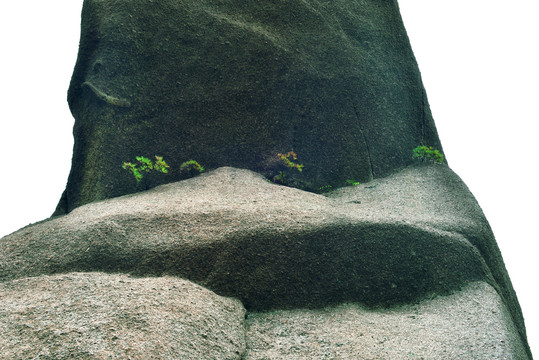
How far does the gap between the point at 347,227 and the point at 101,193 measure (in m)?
2.51

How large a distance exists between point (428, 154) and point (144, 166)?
9.86 ft

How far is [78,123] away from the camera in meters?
5.51

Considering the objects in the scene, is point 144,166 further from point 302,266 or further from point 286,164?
point 302,266

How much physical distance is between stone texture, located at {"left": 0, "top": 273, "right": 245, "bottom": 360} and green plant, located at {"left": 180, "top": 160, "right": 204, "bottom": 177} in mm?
1958

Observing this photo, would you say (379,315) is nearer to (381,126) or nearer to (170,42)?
(381,126)

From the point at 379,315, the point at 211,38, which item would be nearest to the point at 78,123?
the point at 211,38

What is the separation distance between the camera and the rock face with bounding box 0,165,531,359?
3293 millimetres

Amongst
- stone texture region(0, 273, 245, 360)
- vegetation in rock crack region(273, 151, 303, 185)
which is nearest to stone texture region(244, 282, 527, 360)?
stone texture region(0, 273, 245, 360)

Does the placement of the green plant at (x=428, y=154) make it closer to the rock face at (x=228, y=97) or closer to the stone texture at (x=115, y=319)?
the rock face at (x=228, y=97)

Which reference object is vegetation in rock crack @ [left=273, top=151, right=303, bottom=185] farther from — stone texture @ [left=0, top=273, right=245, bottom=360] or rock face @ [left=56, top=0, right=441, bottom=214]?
stone texture @ [left=0, top=273, right=245, bottom=360]

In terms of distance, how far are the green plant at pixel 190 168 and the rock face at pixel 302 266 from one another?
1058 mm

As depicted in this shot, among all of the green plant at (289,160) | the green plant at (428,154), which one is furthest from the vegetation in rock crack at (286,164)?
the green plant at (428,154)

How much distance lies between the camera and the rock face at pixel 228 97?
531 cm

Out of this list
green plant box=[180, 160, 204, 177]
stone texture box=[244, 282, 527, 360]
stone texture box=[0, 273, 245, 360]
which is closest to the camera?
stone texture box=[0, 273, 245, 360]
